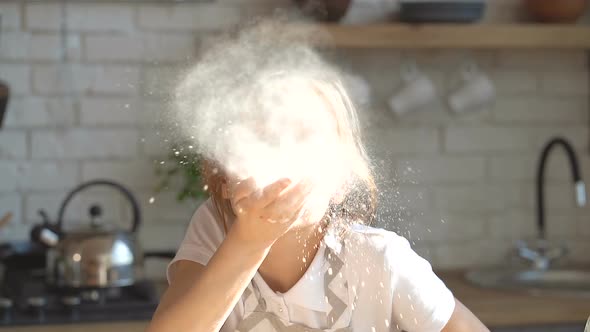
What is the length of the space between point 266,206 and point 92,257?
1.26m

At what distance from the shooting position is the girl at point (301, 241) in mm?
1326

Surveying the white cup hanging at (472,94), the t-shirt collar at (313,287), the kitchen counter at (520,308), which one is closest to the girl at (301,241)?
the t-shirt collar at (313,287)

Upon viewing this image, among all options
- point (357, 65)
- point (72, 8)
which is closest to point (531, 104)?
point (357, 65)

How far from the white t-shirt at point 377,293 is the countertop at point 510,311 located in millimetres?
808

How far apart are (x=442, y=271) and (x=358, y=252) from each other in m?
1.48

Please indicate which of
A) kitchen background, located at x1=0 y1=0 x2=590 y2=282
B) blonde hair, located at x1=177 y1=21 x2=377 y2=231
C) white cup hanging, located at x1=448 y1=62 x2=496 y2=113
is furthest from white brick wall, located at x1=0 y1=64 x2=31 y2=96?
white cup hanging, located at x1=448 y1=62 x2=496 y2=113

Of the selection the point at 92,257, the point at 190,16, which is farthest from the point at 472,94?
the point at 92,257

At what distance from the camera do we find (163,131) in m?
2.51

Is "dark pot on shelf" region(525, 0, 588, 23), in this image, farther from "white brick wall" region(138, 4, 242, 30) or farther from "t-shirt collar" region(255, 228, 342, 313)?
"t-shirt collar" region(255, 228, 342, 313)

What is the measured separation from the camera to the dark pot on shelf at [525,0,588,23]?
2791mm

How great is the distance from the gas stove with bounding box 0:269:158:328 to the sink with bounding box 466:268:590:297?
916mm

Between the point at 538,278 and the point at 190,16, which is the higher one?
the point at 190,16

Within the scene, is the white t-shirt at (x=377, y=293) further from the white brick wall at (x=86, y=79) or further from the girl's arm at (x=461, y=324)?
the white brick wall at (x=86, y=79)

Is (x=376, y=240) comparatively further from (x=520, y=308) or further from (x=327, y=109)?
(x=520, y=308)
